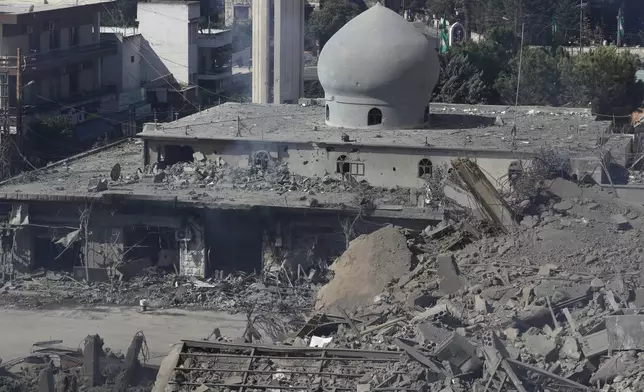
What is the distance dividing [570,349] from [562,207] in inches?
272

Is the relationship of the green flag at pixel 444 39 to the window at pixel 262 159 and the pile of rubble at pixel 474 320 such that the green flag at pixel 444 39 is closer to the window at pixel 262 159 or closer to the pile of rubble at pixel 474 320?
the window at pixel 262 159

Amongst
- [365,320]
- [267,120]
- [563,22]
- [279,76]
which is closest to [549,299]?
[365,320]

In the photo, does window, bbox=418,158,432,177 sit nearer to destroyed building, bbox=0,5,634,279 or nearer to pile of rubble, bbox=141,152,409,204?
destroyed building, bbox=0,5,634,279

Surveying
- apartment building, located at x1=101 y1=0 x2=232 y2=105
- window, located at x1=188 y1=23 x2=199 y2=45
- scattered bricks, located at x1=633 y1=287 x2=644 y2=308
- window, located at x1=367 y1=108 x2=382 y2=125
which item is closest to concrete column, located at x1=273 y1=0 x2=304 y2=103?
apartment building, located at x1=101 y1=0 x2=232 y2=105

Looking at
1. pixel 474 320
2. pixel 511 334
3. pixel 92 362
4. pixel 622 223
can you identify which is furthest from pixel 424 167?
pixel 511 334

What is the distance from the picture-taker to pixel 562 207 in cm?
1952

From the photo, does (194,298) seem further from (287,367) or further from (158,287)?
(287,367)

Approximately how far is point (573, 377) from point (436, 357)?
4.09 ft

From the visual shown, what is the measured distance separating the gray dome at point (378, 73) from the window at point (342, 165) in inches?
78.9

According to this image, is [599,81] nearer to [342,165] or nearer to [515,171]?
[342,165]

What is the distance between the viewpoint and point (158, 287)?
89.6ft

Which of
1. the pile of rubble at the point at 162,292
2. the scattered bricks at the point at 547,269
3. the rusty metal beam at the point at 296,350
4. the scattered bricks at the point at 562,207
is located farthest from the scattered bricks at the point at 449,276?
the pile of rubble at the point at 162,292

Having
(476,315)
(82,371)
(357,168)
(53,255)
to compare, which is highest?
(476,315)

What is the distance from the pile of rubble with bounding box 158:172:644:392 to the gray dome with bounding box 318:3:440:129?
12.3 meters
